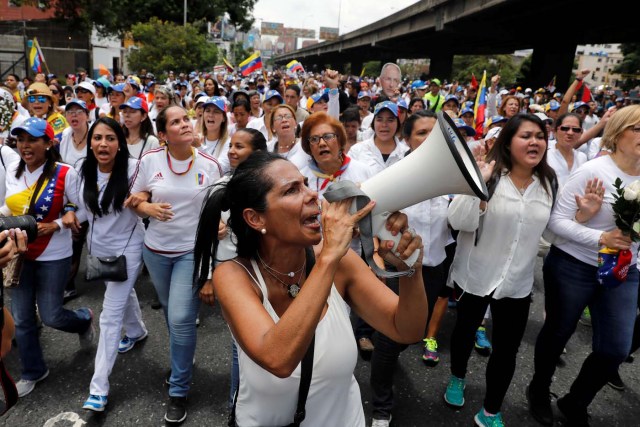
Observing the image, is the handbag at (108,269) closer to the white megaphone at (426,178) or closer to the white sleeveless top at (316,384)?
the white sleeveless top at (316,384)

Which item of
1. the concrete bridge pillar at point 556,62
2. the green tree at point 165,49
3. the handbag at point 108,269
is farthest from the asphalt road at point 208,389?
the green tree at point 165,49

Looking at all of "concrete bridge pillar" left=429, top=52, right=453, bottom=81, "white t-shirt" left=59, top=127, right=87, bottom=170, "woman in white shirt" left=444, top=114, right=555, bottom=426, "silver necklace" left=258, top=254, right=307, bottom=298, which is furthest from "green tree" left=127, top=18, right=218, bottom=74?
"silver necklace" left=258, top=254, right=307, bottom=298

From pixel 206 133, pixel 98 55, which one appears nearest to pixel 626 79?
pixel 98 55

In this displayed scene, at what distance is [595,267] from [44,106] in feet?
21.8

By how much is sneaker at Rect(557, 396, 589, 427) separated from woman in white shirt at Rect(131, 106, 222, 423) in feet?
8.85

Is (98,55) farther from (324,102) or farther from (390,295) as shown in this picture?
(390,295)

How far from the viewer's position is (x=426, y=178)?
1560 millimetres

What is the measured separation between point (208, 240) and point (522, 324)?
2.24 meters

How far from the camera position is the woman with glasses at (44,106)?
6066 mm

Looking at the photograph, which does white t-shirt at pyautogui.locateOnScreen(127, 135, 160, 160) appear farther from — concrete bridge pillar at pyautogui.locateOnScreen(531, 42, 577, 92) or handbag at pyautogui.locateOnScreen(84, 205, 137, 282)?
concrete bridge pillar at pyautogui.locateOnScreen(531, 42, 577, 92)

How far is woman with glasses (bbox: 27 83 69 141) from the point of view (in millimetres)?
6066

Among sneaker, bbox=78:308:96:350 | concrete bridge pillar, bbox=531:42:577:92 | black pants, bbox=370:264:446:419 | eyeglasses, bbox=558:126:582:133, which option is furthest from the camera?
concrete bridge pillar, bbox=531:42:577:92

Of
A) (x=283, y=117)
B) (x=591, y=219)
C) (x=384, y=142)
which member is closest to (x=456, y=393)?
(x=591, y=219)

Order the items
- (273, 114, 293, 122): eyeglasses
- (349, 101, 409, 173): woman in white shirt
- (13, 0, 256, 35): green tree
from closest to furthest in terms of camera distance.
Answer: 1. (349, 101, 409, 173): woman in white shirt
2. (273, 114, 293, 122): eyeglasses
3. (13, 0, 256, 35): green tree
